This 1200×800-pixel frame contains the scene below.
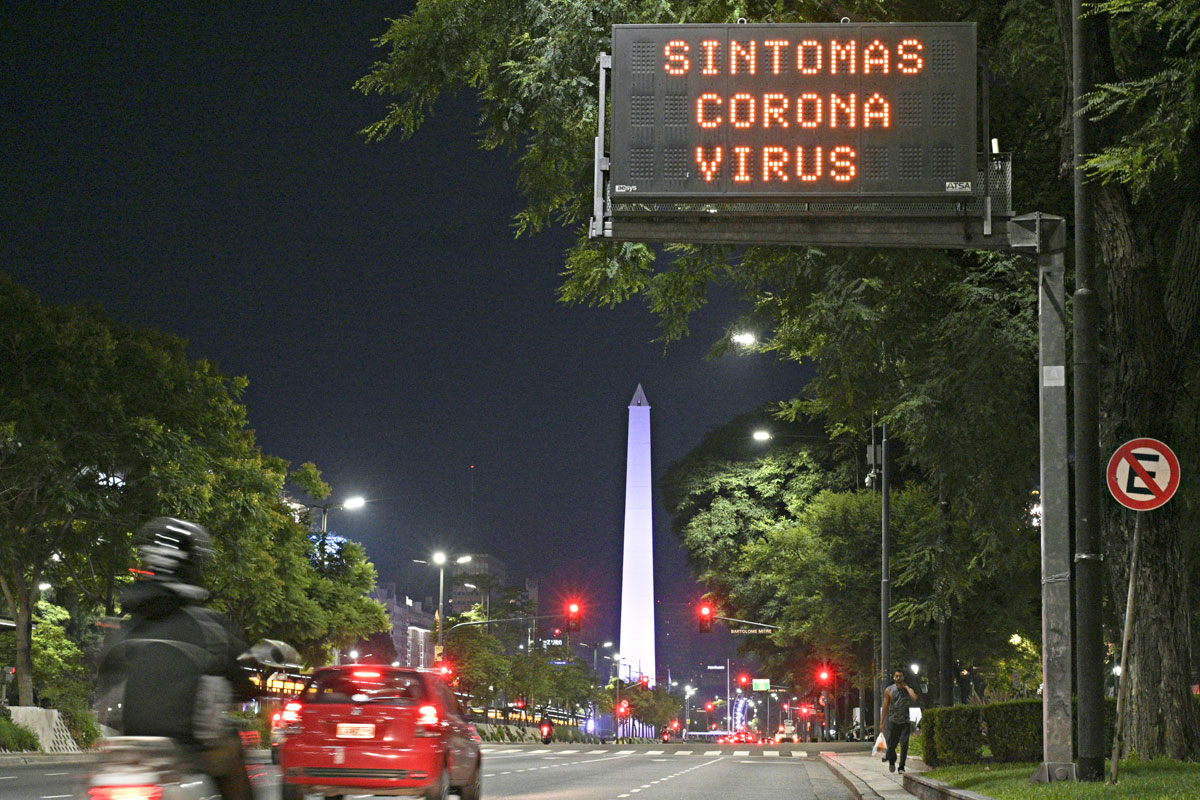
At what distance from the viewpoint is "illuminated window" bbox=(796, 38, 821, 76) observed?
615 inches

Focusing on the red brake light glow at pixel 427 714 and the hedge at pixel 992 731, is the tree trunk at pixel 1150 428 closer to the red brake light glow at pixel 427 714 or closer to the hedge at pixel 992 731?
the hedge at pixel 992 731

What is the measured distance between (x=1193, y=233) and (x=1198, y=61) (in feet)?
25.2

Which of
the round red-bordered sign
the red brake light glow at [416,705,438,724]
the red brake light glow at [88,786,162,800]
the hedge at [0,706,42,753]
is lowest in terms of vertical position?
the hedge at [0,706,42,753]

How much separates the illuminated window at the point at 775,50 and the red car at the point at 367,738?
7585mm

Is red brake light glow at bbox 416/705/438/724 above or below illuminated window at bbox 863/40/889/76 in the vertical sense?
below

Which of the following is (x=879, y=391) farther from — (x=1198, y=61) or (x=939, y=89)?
(x=1198, y=61)

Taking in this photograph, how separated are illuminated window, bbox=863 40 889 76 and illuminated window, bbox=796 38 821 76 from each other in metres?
0.50

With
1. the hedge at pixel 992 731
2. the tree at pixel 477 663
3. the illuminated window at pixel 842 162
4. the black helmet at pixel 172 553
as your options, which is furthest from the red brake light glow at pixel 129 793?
the tree at pixel 477 663

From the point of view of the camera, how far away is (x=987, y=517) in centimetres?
2712

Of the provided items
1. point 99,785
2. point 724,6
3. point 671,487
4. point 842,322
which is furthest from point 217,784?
point 671,487

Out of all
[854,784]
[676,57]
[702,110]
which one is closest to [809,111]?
[702,110]

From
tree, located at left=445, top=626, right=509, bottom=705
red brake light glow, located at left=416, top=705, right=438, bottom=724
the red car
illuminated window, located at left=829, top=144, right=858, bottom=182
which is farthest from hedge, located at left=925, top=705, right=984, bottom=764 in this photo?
tree, located at left=445, top=626, right=509, bottom=705

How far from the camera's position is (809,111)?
15492 mm

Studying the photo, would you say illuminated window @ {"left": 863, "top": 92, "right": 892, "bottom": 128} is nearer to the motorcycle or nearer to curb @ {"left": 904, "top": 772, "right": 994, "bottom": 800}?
curb @ {"left": 904, "top": 772, "right": 994, "bottom": 800}
